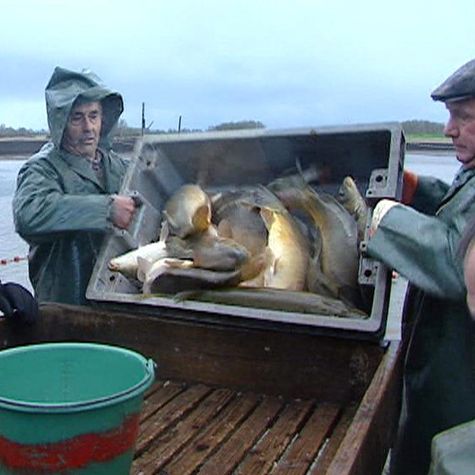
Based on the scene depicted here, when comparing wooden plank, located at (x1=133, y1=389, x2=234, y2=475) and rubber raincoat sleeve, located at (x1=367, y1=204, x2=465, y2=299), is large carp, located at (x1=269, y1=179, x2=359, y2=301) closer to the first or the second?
rubber raincoat sleeve, located at (x1=367, y1=204, x2=465, y2=299)

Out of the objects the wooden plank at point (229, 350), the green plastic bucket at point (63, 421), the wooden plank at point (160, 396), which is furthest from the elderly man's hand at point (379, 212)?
the green plastic bucket at point (63, 421)

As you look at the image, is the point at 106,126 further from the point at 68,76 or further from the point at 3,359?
the point at 3,359

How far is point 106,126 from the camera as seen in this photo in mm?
4484

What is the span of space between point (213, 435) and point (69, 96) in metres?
2.27

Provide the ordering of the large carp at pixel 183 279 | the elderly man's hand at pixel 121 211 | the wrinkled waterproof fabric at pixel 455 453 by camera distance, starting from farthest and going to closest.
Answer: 1. the elderly man's hand at pixel 121 211
2. the large carp at pixel 183 279
3. the wrinkled waterproof fabric at pixel 455 453

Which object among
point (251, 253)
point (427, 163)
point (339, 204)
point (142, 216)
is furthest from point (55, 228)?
point (427, 163)

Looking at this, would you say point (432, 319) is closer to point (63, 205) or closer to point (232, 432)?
point (232, 432)

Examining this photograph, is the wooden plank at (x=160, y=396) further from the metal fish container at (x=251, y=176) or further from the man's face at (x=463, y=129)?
the man's face at (x=463, y=129)

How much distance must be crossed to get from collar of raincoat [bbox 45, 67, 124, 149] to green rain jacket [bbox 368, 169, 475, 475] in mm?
2053

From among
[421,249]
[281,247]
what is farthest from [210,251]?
[421,249]

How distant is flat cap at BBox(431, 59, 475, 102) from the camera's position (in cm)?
271

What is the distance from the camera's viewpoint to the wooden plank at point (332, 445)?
229cm

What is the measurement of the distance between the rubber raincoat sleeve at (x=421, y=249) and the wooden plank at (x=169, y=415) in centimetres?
94

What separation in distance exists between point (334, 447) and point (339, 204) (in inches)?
57.4
